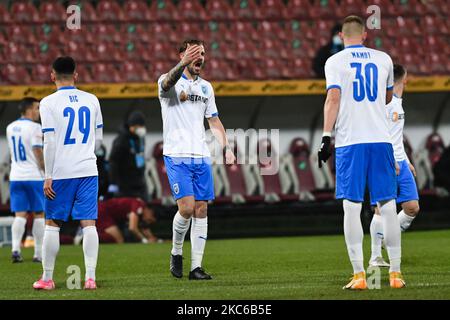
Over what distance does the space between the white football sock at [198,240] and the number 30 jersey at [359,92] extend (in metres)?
2.05

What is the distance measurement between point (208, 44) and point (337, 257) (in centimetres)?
984

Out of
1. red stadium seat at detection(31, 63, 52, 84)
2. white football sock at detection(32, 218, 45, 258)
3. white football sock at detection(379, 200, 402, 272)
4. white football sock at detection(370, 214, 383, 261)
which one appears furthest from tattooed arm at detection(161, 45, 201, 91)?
red stadium seat at detection(31, 63, 52, 84)

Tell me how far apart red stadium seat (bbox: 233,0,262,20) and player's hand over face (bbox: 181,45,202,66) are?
13127 millimetres

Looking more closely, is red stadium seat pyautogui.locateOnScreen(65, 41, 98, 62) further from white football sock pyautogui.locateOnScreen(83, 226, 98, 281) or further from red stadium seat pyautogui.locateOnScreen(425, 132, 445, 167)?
white football sock pyautogui.locateOnScreen(83, 226, 98, 281)

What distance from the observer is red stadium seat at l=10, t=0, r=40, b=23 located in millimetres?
21125

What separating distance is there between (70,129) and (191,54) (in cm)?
119

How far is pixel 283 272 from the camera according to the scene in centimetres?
979

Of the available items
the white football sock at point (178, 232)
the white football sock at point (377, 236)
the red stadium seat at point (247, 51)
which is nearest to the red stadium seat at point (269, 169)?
the red stadium seat at point (247, 51)

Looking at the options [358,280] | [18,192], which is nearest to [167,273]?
[358,280]

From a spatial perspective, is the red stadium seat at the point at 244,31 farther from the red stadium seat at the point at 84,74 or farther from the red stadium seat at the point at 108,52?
the red stadium seat at the point at 84,74

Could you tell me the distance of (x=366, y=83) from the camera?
7.55 metres

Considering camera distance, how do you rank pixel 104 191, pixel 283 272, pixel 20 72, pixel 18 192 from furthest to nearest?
pixel 20 72, pixel 104 191, pixel 18 192, pixel 283 272

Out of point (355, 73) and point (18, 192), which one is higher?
point (355, 73)
